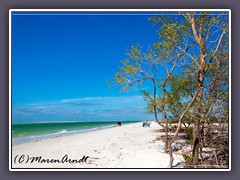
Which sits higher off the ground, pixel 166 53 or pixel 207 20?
pixel 207 20

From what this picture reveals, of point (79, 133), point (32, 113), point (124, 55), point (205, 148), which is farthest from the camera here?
point (79, 133)

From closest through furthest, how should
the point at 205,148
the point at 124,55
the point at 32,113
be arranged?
the point at 32,113, the point at 124,55, the point at 205,148


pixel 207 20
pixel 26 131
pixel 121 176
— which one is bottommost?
pixel 121 176

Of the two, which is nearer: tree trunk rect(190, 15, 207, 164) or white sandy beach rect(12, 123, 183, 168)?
white sandy beach rect(12, 123, 183, 168)

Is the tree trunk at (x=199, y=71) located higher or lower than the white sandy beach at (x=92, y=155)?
higher

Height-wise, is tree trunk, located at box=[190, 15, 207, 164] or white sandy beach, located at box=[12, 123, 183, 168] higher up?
tree trunk, located at box=[190, 15, 207, 164]

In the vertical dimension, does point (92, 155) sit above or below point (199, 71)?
below

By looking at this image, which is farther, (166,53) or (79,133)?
(79,133)

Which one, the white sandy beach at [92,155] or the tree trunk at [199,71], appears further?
the tree trunk at [199,71]

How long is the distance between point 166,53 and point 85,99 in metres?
1.91

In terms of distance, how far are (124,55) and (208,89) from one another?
1945 millimetres
